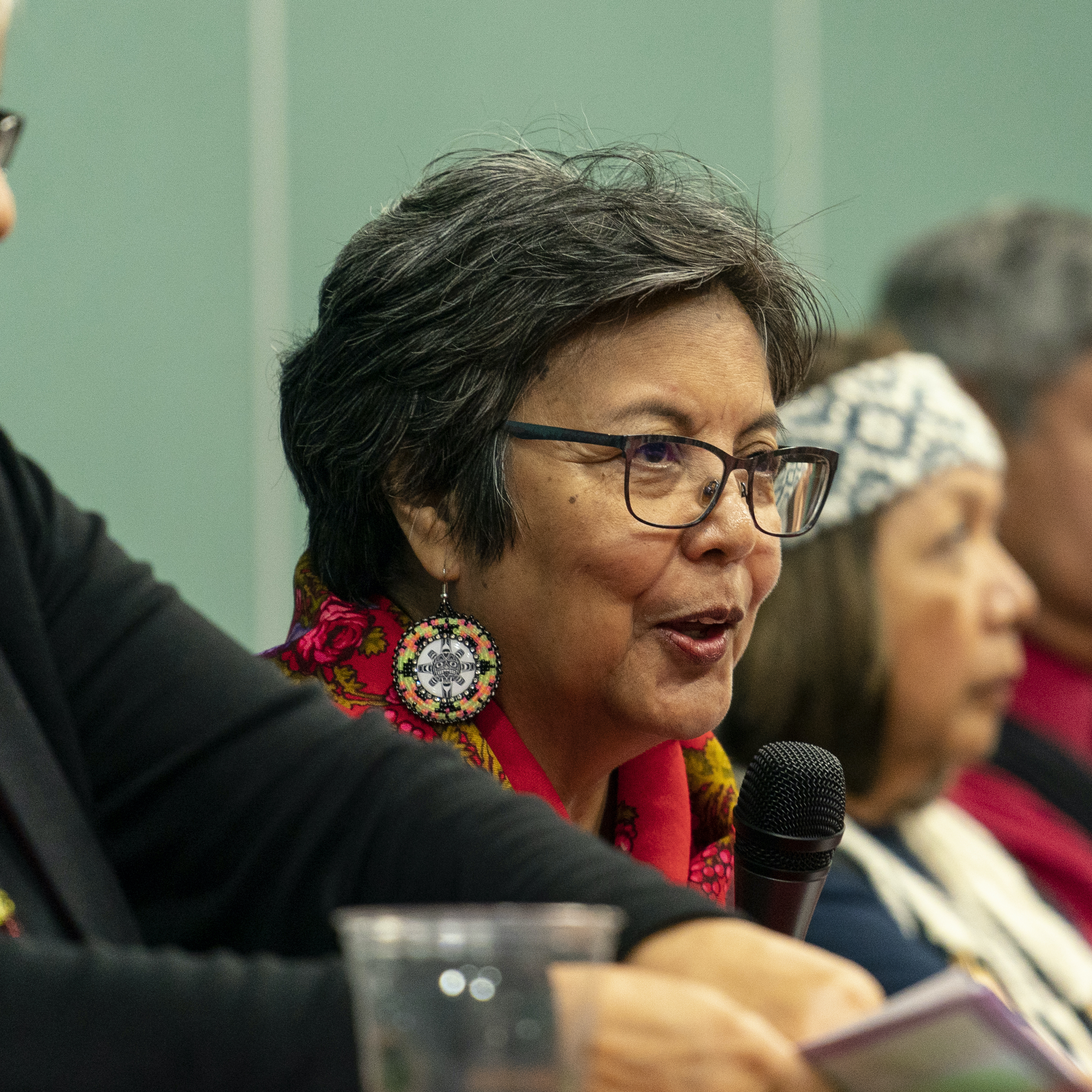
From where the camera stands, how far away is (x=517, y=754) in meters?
1.77

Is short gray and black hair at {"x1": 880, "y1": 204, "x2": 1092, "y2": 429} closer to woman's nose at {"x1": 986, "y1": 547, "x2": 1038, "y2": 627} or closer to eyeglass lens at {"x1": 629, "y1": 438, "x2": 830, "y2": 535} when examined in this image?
woman's nose at {"x1": 986, "y1": 547, "x2": 1038, "y2": 627}

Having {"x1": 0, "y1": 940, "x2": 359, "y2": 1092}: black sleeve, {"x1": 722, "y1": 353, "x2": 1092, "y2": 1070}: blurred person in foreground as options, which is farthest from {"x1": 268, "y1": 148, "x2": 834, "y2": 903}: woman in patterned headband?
{"x1": 0, "y1": 940, "x2": 359, "y2": 1092}: black sleeve

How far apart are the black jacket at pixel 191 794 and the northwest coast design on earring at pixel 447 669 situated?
20.2 inches

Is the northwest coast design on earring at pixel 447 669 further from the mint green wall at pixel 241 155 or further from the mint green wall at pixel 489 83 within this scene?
the mint green wall at pixel 489 83

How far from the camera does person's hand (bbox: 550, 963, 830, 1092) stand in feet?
2.46

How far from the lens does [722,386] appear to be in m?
1.79

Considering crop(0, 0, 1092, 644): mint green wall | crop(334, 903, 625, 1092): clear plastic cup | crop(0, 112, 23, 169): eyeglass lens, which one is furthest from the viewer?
crop(0, 0, 1092, 644): mint green wall

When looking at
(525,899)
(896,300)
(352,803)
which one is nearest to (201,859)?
(352,803)

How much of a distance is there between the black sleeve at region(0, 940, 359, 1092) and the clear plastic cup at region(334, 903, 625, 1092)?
0.15 meters

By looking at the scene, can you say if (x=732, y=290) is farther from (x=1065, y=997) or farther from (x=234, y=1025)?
(x=1065, y=997)

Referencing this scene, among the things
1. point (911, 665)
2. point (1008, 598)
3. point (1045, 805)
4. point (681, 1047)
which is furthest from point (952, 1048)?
point (1045, 805)

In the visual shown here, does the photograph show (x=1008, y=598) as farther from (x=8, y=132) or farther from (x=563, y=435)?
(x=8, y=132)

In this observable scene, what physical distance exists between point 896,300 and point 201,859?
2.98 m

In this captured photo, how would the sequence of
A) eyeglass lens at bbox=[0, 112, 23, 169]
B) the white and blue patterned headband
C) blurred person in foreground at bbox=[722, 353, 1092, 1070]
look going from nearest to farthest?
eyeglass lens at bbox=[0, 112, 23, 169] < blurred person in foreground at bbox=[722, 353, 1092, 1070] < the white and blue patterned headband
